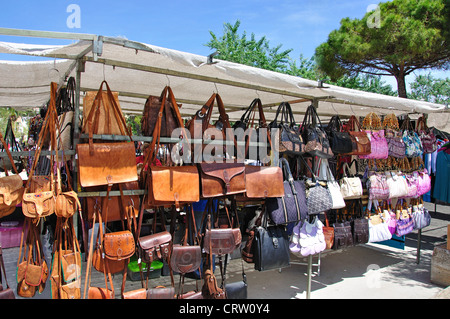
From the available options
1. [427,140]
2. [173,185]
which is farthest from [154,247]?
[427,140]

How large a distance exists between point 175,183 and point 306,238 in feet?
5.90

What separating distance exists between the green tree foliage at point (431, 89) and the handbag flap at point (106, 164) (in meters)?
39.8

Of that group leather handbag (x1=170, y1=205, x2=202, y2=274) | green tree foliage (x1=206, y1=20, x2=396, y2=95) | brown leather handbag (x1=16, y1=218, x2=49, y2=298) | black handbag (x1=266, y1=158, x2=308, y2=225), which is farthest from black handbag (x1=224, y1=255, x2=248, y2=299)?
green tree foliage (x1=206, y1=20, x2=396, y2=95)

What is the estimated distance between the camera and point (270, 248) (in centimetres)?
315

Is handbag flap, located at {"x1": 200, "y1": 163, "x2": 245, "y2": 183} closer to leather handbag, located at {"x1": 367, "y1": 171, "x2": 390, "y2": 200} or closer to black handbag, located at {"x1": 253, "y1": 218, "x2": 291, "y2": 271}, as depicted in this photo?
black handbag, located at {"x1": 253, "y1": 218, "x2": 291, "y2": 271}

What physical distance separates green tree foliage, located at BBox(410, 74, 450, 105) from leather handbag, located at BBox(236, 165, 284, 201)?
38642mm

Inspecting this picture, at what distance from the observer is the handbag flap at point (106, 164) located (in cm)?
230

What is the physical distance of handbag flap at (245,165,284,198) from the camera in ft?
9.89

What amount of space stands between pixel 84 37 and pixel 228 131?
1440 mm

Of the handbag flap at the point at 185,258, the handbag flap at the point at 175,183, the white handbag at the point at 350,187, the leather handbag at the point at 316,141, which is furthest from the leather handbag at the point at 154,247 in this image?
the white handbag at the point at 350,187

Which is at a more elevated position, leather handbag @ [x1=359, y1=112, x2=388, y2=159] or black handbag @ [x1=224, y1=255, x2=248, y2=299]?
leather handbag @ [x1=359, y1=112, x2=388, y2=159]

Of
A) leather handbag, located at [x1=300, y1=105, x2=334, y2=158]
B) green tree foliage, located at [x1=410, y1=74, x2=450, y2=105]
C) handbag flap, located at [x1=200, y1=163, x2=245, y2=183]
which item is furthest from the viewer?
green tree foliage, located at [x1=410, y1=74, x2=450, y2=105]

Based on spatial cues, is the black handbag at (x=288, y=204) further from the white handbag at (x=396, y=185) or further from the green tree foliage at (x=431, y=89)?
the green tree foliage at (x=431, y=89)
